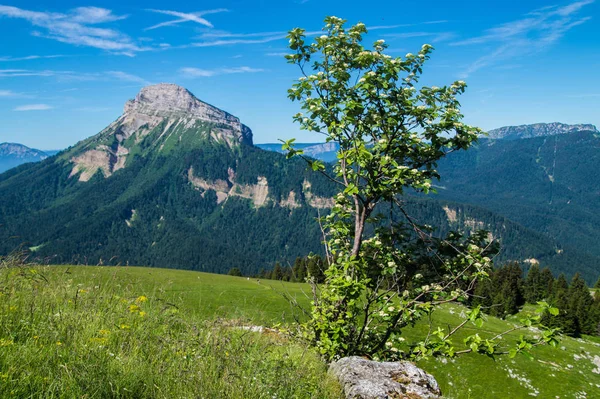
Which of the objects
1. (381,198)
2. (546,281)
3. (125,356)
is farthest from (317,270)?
(546,281)

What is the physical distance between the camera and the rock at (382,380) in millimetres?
5828

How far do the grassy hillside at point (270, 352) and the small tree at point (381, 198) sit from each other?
1040mm

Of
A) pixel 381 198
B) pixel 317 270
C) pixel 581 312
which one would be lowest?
pixel 581 312

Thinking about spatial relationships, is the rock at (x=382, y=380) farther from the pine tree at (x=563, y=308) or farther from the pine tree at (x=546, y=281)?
the pine tree at (x=546, y=281)

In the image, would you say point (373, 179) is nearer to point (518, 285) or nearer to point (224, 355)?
point (224, 355)

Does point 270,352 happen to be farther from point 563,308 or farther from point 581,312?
point 581,312

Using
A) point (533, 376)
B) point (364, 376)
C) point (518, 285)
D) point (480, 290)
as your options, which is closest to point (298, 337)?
point (364, 376)

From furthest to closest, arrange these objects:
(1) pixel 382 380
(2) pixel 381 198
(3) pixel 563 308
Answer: (3) pixel 563 308
(2) pixel 381 198
(1) pixel 382 380

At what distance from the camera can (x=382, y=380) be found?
614 cm

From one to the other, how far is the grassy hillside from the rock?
13.7 inches

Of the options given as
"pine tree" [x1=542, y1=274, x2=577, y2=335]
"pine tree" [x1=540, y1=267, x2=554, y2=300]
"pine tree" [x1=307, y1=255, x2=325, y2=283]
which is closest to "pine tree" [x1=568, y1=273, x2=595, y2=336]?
"pine tree" [x1=542, y1=274, x2=577, y2=335]

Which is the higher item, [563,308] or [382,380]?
[382,380]

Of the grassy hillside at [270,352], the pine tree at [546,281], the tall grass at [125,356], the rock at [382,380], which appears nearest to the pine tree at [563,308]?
the pine tree at [546,281]

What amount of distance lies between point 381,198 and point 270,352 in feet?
14.3
